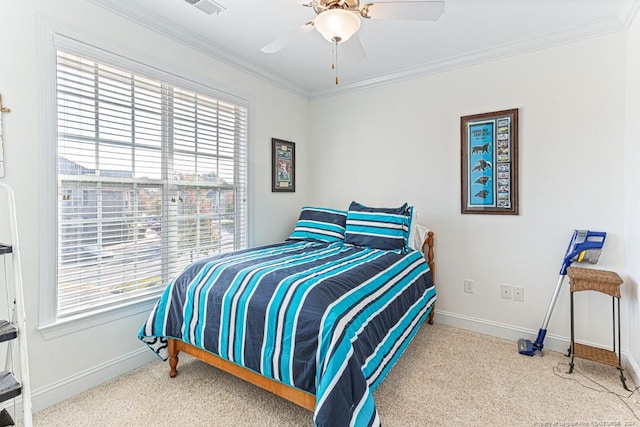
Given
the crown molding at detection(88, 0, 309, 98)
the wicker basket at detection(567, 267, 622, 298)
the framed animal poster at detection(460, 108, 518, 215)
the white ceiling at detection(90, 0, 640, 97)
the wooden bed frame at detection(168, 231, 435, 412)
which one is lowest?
the wooden bed frame at detection(168, 231, 435, 412)

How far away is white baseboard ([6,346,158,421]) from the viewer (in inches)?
71.4

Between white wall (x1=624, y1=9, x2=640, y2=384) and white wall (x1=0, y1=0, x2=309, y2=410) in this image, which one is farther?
white wall (x1=624, y1=9, x2=640, y2=384)

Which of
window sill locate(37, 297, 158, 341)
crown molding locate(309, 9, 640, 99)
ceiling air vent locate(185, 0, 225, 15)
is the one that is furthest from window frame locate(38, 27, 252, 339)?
crown molding locate(309, 9, 640, 99)

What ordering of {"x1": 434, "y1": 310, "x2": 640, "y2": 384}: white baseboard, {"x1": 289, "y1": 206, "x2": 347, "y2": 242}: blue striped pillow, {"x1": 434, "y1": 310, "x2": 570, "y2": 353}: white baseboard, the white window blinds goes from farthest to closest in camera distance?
{"x1": 289, "y1": 206, "x2": 347, "y2": 242}: blue striped pillow, {"x1": 434, "y1": 310, "x2": 570, "y2": 353}: white baseboard, {"x1": 434, "y1": 310, "x2": 640, "y2": 384}: white baseboard, the white window blinds

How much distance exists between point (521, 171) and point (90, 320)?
11.1ft

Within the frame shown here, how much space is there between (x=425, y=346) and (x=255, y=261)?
1561mm

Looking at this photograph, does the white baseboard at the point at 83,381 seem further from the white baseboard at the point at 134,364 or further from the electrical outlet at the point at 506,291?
the electrical outlet at the point at 506,291

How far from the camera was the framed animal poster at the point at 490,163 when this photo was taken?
8.86ft

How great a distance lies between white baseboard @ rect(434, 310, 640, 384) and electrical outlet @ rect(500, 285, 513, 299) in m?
0.25

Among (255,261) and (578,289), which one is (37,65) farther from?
(578,289)

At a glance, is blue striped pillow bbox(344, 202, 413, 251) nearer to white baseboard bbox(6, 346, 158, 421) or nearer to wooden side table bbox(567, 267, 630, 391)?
wooden side table bbox(567, 267, 630, 391)

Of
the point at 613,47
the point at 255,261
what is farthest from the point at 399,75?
the point at 255,261

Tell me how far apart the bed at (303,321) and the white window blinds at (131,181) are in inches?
16.9

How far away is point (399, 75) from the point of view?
323cm
